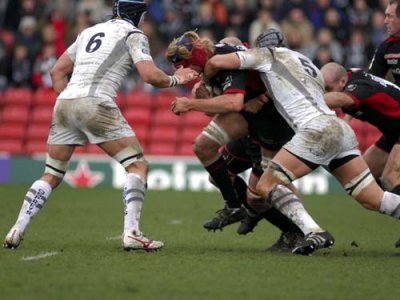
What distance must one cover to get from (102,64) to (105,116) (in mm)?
487

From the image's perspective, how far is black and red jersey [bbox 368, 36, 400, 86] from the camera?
Answer: 10797 mm

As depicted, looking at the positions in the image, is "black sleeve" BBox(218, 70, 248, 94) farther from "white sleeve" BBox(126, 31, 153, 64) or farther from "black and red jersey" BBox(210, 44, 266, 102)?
"white sleeve" BBox(126, 31, 153, 64)

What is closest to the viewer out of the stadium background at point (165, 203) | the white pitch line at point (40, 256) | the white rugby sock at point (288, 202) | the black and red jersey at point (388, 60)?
the stadium background at point (165, 203)

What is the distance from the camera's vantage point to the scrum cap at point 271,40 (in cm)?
949

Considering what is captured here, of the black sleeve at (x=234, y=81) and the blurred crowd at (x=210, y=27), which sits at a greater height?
the black sleeve at (x=234, y=81)

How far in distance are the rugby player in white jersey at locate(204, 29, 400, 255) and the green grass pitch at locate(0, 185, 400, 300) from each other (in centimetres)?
48

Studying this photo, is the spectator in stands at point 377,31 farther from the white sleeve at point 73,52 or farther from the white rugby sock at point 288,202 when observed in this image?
the white rugby sock at point 288,202

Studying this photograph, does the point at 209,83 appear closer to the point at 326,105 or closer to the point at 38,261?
the point at 326,105

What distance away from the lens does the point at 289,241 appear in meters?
9.63

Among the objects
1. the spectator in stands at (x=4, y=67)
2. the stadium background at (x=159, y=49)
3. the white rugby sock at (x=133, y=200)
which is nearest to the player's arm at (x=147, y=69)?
the white rugby sock at (x=133, y=200)

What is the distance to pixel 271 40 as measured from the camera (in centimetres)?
952

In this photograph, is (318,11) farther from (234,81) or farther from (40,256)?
(40,256)

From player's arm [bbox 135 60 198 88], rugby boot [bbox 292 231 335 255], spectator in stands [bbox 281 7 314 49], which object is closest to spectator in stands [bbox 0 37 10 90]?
spectator in stands [bbox 281 7 314 49]

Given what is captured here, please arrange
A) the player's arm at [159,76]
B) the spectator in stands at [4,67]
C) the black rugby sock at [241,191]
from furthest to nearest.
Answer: the spectator in stands at [4,67] < the black rugby sock at [241,191] < the player's arm at [159,76]
